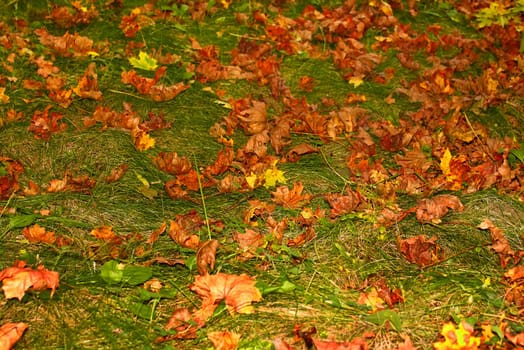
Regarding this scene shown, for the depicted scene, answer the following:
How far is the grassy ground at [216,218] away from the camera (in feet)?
6.97

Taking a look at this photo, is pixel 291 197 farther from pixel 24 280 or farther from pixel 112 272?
pixel 24 280

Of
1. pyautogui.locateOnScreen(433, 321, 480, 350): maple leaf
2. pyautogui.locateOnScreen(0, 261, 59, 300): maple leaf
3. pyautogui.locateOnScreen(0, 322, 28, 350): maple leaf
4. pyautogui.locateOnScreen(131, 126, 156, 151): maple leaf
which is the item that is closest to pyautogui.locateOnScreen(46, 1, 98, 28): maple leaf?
pyautogui.locateOnScreen(131, 126, 156, 151): maple leaf

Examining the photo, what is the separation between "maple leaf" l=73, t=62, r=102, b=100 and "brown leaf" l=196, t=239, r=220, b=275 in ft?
4.74

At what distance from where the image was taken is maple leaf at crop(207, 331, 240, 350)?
6.55 feet

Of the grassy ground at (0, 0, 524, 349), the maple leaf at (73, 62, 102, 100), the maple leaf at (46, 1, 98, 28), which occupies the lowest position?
the grassy ground at (0, 0, 524, 349)

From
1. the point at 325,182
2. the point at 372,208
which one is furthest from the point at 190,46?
the point at 372,208

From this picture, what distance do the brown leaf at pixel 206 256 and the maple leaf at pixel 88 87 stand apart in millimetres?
1444

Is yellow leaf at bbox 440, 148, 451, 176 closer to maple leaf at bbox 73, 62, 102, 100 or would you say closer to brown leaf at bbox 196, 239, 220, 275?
brown leaf at bbox 196, 239, 220, 275

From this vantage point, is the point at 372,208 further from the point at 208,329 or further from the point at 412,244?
the point at 208,329

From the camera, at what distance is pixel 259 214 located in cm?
269

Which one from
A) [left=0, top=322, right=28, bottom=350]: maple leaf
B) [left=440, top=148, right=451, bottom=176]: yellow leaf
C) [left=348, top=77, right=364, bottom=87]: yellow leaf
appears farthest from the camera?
[left=348, top=77, right=364, bottom=87]: yellow leaf

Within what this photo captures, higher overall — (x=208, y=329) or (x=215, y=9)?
→ (x=215, y=9)

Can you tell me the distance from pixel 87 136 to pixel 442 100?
222 centimetres

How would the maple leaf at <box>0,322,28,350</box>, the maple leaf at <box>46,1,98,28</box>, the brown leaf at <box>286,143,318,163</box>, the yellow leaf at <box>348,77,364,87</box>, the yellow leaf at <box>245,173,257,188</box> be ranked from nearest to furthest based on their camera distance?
the maple leaf at <box>0,322,28,350</box>, the yellow leaf at <box>245,173,257,188</box>, the brown leaf at <box>286,143,318,163</box>, the yellow leaf at <box>348,77,364,87</box>, the maple leaf at <box>46,1,98,28</box>
